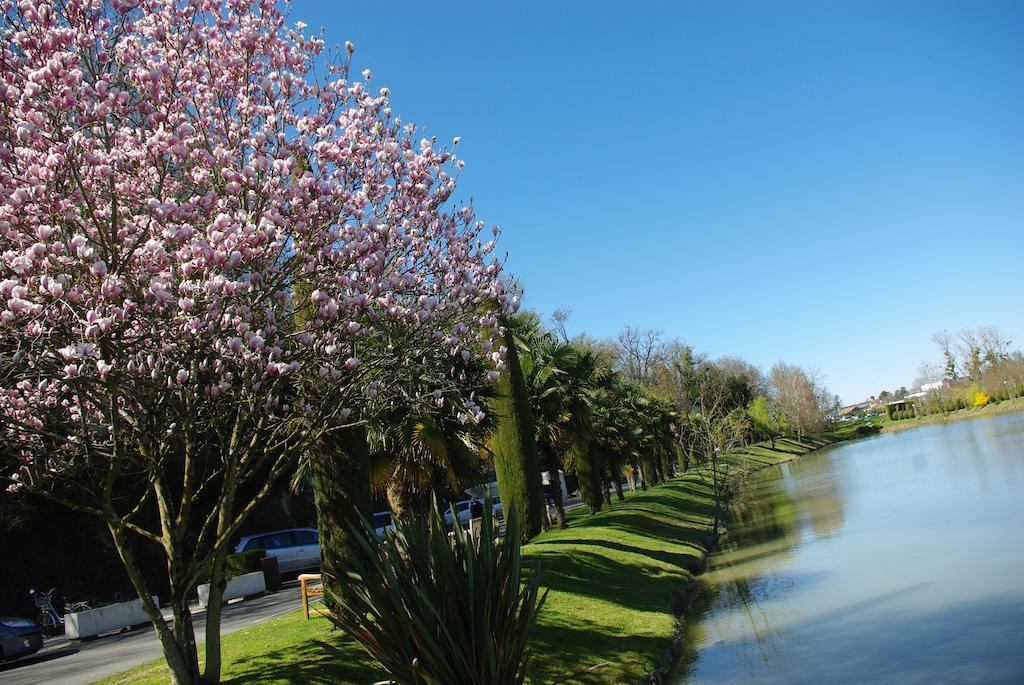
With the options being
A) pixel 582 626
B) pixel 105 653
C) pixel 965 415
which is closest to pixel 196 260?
pixel 582 626

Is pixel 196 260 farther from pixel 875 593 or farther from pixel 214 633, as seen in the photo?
pixel 875 593

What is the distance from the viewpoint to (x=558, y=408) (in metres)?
26.0

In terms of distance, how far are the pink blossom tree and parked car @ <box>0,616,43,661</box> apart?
9.91m

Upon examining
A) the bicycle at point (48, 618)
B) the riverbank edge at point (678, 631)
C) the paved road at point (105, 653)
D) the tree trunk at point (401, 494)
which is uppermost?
the tree trunk at point (401, 494)

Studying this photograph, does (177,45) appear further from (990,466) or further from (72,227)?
(990,466)

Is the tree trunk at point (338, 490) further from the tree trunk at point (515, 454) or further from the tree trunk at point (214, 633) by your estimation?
the tree trunk at point (515, 454)

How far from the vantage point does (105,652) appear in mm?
15297

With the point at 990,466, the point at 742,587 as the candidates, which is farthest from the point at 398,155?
the point at 990,466

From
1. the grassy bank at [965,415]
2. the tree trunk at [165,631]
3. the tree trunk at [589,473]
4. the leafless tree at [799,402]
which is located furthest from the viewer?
the leafless tree at [799,402]

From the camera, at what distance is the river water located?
37.7 ft

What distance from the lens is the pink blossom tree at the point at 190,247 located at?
6070 mm

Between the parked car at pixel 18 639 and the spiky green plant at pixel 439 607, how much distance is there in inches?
494

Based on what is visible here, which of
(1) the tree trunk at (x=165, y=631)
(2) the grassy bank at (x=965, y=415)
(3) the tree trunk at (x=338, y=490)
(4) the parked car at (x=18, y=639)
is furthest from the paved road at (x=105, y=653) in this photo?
(2) the grassy bank at (x=965, y=415)

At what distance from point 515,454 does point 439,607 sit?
13138mm
